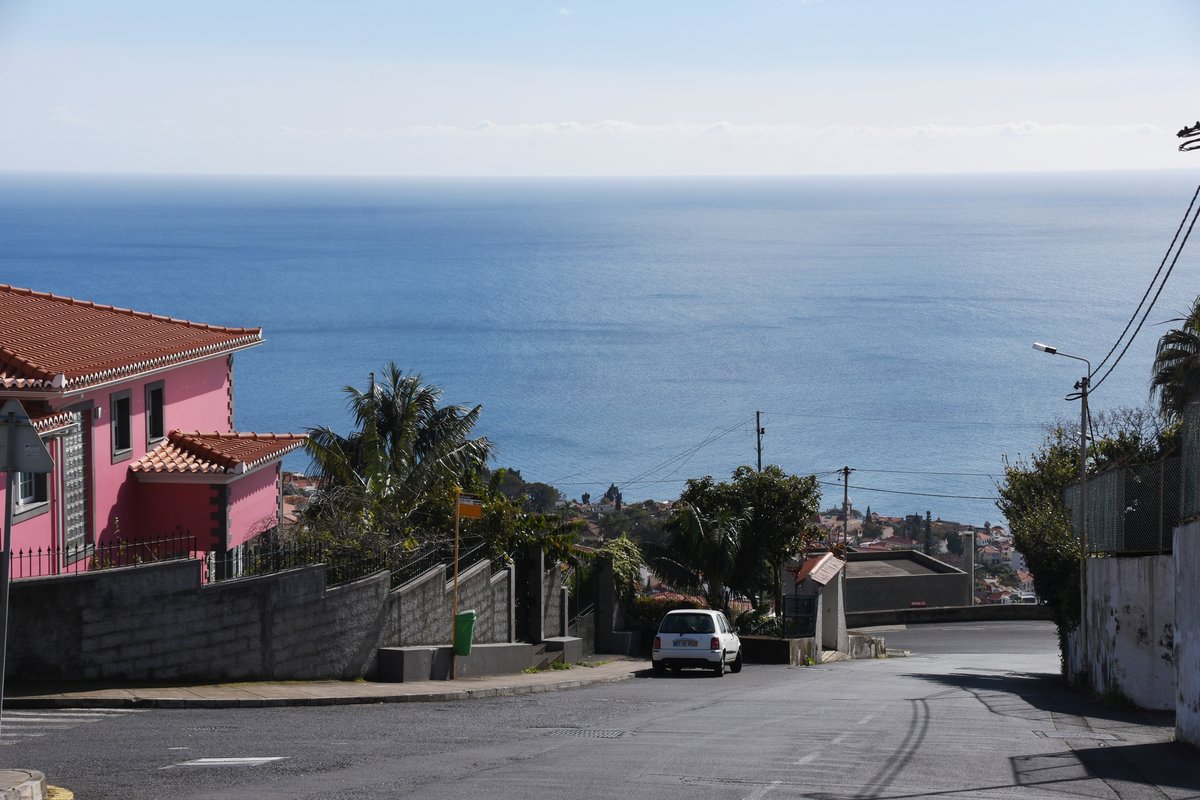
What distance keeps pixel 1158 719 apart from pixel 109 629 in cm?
1400

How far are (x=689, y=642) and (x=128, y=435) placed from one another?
463 inches

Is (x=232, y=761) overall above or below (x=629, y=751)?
above

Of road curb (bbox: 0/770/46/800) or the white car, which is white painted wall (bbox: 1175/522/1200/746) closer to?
road curb (bbox: 0/770/46/800)

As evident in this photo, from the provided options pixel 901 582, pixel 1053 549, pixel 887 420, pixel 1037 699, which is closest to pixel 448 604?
pixel 1037 699

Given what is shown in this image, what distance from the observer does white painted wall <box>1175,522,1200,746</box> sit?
13977 mm

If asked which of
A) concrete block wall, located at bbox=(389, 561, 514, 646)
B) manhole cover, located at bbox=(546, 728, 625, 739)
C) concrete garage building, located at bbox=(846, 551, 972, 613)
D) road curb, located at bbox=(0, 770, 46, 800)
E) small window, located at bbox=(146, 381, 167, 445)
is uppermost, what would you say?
small window, located at bbox=(146, 381, 167, 445)

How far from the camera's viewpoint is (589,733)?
15117 mm

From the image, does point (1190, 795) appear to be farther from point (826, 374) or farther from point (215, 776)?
point (826, 374)

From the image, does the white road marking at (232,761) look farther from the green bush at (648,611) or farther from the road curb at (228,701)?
the green bush at (648,611)

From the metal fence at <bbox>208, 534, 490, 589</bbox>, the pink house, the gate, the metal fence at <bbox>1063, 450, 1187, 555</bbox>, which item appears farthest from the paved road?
the gate

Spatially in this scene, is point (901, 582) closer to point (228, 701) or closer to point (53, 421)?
point (53, 421)

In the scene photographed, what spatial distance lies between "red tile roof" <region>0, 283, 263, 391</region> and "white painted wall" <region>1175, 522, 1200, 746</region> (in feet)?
51.9

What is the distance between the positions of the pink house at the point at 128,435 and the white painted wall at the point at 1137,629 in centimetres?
1495

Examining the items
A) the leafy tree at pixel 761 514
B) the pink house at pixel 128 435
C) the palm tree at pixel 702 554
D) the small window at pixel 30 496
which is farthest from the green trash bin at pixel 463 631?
the leafy tree at pixel 761 514
